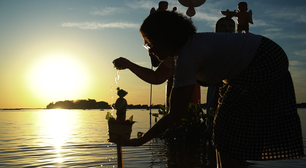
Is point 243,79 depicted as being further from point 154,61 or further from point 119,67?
point 154,61

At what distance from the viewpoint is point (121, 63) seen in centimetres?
289

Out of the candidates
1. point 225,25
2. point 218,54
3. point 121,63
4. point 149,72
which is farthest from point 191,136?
point 218,54

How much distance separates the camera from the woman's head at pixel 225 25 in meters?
6.84

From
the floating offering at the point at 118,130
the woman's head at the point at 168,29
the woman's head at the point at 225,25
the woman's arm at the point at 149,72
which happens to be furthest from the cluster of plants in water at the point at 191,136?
the woman's head at the point at 168,29

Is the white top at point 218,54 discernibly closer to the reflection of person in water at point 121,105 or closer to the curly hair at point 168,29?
the curly hair at point 168,29

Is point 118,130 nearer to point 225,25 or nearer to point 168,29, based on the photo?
point 168,29

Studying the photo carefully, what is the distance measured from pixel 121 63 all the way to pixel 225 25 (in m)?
4.63

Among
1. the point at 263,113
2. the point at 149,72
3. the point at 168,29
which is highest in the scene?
the point at 168,29

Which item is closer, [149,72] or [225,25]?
[149,72]

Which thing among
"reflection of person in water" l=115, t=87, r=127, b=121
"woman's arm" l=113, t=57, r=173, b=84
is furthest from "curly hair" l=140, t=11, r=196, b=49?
"woman's arm" l=113, t=57, r=173, b=84

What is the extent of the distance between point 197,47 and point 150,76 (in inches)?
46.3

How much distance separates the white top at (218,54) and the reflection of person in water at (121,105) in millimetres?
749

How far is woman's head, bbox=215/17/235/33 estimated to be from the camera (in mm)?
6836

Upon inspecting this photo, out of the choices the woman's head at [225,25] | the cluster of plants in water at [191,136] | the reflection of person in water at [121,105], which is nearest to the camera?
the reflection of person in water at [121,105]
